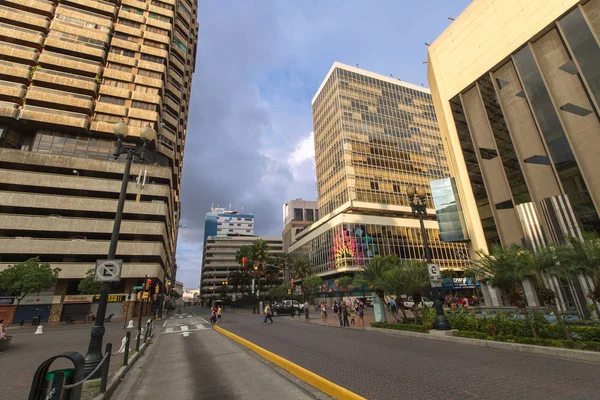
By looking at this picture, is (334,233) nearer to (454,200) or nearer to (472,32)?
(454,200)

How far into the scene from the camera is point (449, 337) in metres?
12.9

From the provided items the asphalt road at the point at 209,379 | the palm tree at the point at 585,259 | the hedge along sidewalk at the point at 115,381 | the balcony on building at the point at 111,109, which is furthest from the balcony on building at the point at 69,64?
the palm tree at the point at 585,259

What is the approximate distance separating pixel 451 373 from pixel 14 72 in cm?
6131

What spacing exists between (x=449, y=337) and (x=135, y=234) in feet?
146

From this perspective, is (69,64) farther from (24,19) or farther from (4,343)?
(4,343)

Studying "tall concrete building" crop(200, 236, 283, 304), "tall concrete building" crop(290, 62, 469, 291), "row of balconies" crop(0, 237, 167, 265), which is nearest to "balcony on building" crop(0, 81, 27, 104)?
"row of balconies" crop(0, 237, 167, 265)

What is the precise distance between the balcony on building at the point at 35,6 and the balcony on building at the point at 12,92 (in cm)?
1483

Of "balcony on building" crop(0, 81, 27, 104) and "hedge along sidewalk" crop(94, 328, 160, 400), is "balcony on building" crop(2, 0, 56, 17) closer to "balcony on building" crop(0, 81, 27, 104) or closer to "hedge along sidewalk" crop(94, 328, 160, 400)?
"balcony on building" crop(0, 81, 27, 104)

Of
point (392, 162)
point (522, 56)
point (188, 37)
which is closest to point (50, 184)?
point (188, 37)

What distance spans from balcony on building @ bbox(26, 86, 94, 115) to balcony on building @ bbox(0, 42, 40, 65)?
4753 mm

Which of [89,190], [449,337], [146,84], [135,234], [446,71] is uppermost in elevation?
[146,84]

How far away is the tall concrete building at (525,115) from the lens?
23219mm

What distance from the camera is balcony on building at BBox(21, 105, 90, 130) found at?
134 ft

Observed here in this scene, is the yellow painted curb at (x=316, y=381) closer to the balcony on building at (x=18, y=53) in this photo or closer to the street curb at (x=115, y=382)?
the street curb at (x=115, y=382)
